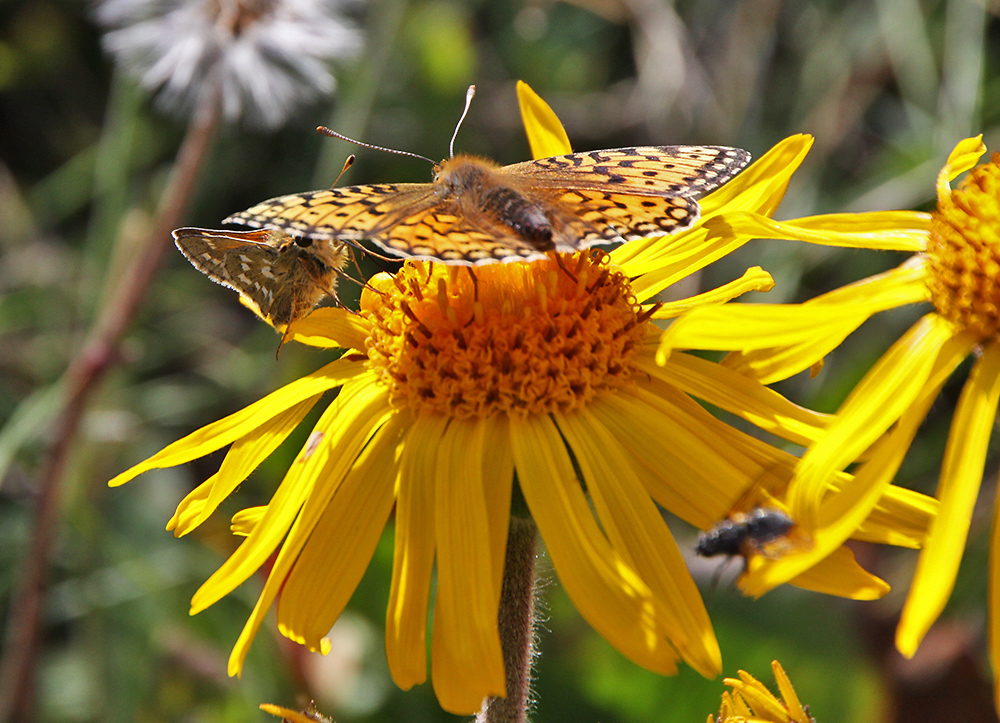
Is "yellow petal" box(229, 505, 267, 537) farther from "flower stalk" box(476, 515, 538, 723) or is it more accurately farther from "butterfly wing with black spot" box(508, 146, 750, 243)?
"butterfly wing with black spot" box(508, 146, 750, 243)

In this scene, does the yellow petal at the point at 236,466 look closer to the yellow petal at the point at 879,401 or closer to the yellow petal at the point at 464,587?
the yellow petal at the point at 464,587

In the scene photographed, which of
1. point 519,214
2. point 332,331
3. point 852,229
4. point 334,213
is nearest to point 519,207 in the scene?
point 519,214

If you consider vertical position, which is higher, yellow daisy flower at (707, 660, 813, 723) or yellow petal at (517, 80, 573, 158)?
yellow petal at (517, 80, 573, 158)

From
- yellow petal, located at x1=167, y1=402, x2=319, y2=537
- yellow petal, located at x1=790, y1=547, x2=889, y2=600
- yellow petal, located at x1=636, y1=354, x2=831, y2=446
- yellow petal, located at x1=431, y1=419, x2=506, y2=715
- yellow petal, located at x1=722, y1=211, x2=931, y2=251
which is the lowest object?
yellow petal, located at x1=167, y1=402, x2=319, y2=537

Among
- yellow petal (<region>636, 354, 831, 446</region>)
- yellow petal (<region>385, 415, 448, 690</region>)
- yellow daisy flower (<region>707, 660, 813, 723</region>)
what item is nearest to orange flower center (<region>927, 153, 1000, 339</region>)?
yellow petal (<region>636, 354, 831, 446</region>)

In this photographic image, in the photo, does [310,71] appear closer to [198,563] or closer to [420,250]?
[198,563]

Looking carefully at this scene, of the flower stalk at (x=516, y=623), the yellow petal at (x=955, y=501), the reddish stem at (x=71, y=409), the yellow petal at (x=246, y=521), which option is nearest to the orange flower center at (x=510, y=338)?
the flower stalk at (x=516, y=623)

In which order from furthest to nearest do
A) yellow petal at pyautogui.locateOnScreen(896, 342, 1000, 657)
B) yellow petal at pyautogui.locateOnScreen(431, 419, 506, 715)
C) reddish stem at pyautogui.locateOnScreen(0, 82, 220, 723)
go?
reddish stem at pyautogui.locateOnScreen(0, 82, 220, 723)
yellow petal at pyautogui.locateOnScreen(431, 419, 506, 715)
yellow petal at pyautogui.locateOnScreen(896, 342, 1000, 657)
